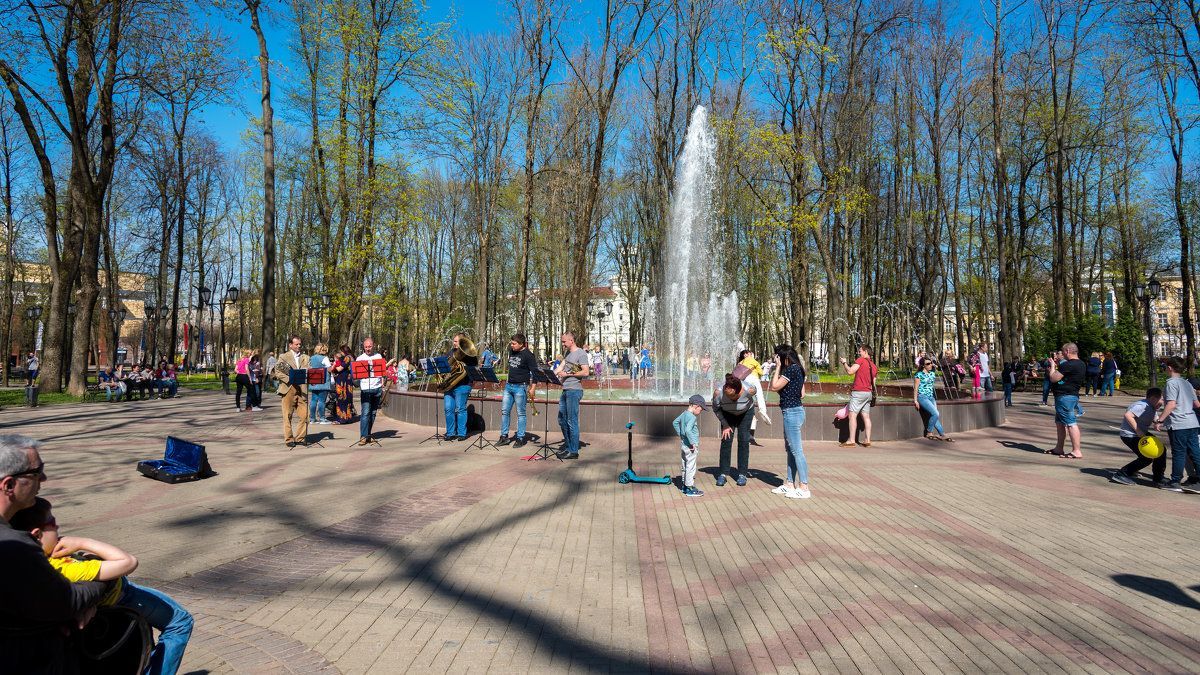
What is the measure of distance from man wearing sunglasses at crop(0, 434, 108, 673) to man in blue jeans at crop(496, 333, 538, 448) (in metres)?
7.97

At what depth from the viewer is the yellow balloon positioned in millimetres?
7922

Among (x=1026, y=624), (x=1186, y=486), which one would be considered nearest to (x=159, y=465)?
(x=1026, y=624)

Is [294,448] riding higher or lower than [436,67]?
lower

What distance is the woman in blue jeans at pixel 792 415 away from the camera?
7.49m

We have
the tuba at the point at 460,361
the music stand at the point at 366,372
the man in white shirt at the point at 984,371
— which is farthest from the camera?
the man in white shirt at the point at 984,371

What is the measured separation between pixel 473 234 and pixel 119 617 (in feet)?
159

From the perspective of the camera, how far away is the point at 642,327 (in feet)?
137

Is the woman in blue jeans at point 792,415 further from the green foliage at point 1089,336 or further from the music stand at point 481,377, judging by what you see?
the green foliage at point 1089,336

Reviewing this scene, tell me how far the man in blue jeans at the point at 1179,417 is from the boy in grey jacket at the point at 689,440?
5.55 m

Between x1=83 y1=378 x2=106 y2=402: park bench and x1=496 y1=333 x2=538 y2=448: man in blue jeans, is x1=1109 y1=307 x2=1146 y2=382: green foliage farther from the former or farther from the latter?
x1=83 y1=378 x2=106 y2=402: park bench

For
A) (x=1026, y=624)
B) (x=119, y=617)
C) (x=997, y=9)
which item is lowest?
(x=1026, y=624)

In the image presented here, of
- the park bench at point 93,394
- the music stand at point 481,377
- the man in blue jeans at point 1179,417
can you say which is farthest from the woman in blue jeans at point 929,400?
the park bench at point 93,394

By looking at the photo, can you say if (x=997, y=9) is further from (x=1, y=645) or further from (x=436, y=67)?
(x=1, y=645)

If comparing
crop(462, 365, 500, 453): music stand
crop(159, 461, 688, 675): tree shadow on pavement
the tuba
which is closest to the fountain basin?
crop(462, 365, 500, 453): music stand
